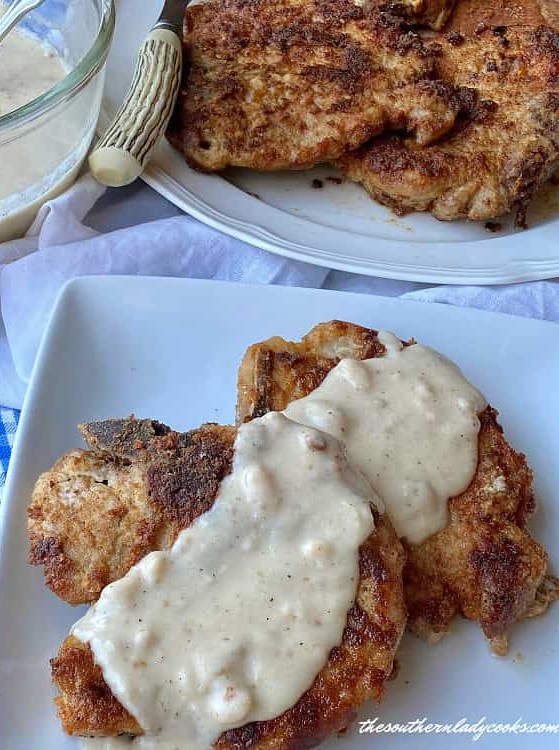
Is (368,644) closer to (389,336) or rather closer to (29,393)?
(389,336)

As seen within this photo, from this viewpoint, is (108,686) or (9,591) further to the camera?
(9,591)

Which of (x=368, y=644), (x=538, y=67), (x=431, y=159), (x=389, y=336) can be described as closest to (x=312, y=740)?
(x=368, y=644)

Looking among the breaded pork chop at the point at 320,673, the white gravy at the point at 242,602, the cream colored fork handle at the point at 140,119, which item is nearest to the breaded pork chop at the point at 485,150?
the cream colored fork handle at the point at 140,119

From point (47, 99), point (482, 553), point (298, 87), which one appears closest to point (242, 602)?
point (482, 553)

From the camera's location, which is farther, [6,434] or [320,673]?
[6,434]

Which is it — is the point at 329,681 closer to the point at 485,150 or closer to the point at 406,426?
the point at 406,426

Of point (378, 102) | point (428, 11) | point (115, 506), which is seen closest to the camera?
point (115, 506)

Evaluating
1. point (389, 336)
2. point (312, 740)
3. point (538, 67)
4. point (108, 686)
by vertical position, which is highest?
point (538, 67)
